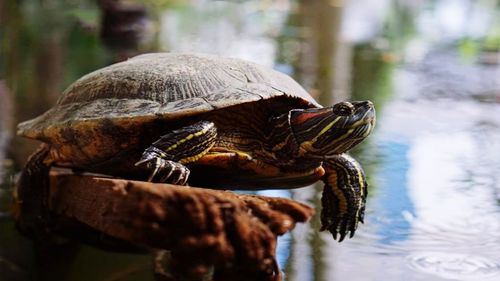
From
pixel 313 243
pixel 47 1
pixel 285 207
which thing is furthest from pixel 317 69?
pixel 47 1

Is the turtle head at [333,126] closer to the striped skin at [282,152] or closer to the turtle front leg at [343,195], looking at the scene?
the striped skin at [282,152]

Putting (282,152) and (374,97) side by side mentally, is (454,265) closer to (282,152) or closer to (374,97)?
(282,152)

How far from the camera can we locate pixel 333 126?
1.82m

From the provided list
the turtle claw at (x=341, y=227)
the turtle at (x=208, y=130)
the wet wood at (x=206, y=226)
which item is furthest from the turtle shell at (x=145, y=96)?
the wet wood at (x=206, y=226)

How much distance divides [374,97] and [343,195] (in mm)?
2188

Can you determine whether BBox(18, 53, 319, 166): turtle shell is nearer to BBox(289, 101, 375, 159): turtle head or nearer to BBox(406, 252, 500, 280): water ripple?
BBox(289, 101, 375, 159): turtle head

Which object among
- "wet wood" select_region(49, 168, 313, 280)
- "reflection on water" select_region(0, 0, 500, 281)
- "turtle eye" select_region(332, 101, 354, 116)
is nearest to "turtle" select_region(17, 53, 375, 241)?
"turtle eye" select_region(332, 101, 354, 116)

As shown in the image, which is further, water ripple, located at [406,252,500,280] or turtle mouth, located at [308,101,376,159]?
water ripple, located at [406,252,500,280]

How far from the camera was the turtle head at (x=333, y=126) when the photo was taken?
1830mm

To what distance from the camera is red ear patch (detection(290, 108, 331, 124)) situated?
6.13ft

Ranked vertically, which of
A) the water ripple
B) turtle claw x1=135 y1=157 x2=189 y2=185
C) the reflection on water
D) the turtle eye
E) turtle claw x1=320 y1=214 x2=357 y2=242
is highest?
the turtle eye

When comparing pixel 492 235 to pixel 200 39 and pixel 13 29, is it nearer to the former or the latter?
pixel 200 39

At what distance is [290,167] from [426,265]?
0.46 metres

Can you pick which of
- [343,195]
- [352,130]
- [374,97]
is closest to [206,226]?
[352,130]
